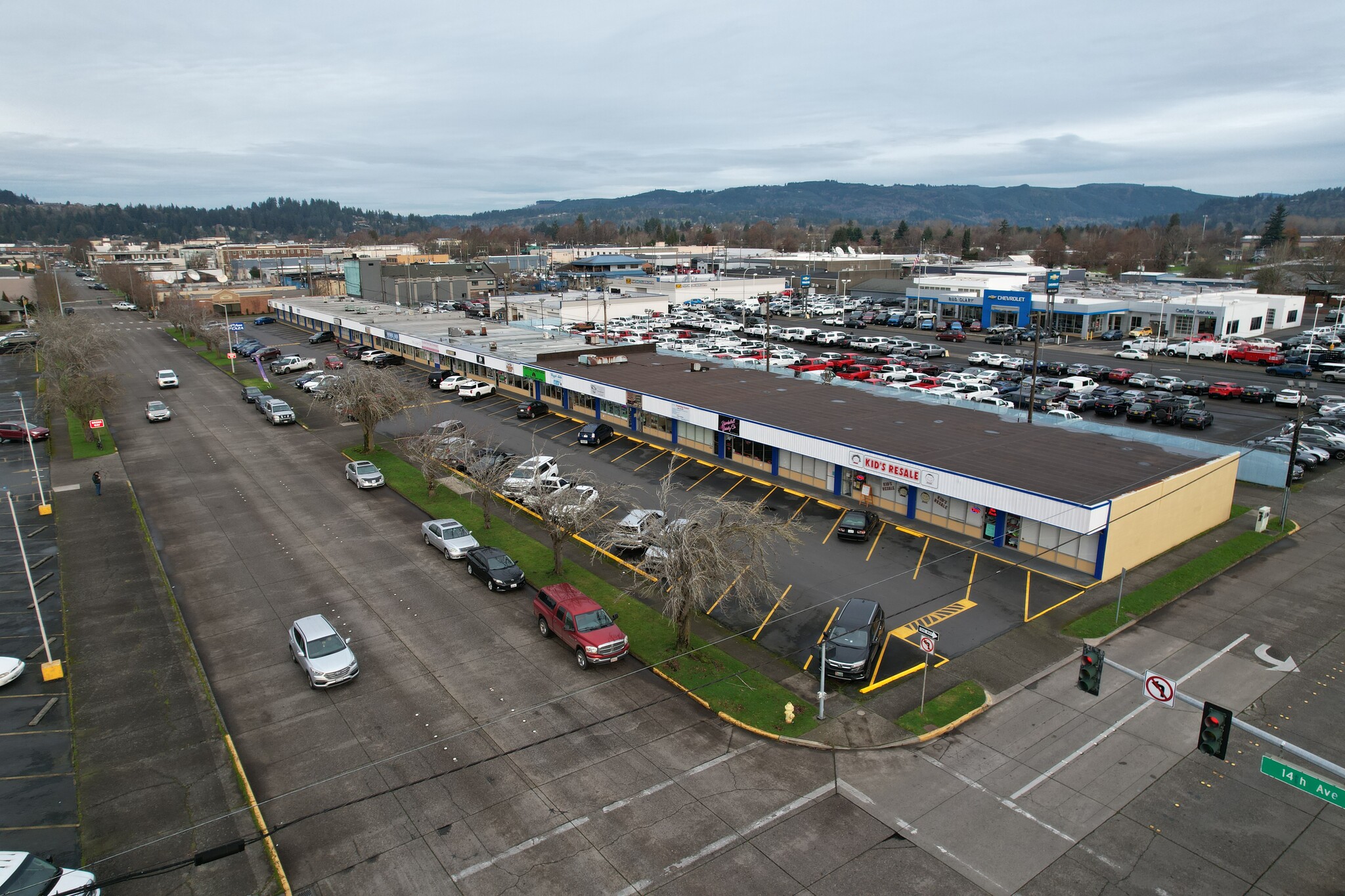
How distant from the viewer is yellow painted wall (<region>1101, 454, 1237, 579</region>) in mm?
26656

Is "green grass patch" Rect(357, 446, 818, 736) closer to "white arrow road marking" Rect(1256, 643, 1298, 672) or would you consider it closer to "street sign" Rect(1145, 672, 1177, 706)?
"street sign" Rect(1145, 672, 1177, 706)

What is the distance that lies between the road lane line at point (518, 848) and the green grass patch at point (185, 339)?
8721cm

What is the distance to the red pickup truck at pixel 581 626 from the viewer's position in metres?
21.4

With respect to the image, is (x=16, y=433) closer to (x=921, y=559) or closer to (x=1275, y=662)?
(x=921, y=559)

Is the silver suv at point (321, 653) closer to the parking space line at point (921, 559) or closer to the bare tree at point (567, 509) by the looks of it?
the bare tree at point (567, 509)

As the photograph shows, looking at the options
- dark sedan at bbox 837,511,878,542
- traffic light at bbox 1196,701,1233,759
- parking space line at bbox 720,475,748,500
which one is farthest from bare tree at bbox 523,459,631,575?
traffic light at bbox 1196,701,1233,759

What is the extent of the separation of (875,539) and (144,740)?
2403 cm

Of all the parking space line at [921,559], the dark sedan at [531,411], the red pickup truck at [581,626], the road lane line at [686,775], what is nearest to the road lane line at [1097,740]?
the road lane line at [686,775]

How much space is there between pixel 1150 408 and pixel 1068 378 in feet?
28.5

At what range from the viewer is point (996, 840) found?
50.3 ft

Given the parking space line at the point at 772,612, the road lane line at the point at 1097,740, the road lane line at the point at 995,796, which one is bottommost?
the road lane line at the point at 995,796

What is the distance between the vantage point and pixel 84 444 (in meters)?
46.1

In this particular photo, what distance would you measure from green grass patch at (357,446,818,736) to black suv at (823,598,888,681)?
1.55m

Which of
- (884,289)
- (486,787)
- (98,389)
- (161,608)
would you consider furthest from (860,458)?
(884,289)
